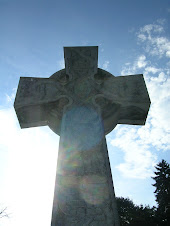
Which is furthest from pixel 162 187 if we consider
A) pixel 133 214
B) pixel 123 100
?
pixel 123 100

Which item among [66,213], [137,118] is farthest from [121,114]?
[66,213]

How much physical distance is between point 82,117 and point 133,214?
70.0 ft

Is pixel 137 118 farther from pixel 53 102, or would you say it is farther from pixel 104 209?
pixel 104 209

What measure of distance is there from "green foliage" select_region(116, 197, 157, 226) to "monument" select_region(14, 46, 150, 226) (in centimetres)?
1792

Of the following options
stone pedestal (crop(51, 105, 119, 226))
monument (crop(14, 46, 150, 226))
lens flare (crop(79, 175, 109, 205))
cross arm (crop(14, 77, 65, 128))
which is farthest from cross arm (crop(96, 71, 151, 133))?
lens flare (crop(79, 175, 109, 205))

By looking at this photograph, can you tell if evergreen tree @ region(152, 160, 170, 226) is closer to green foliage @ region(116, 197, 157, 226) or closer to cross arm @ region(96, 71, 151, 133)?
green foliage @ region(116, 197, 157, 226)

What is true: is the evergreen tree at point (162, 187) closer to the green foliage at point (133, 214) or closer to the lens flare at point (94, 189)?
the green foliage at point (133, 214)

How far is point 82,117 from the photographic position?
10.7ft

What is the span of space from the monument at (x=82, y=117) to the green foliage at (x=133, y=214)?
17922 millimetres

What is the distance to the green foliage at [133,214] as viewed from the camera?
57.7 ft

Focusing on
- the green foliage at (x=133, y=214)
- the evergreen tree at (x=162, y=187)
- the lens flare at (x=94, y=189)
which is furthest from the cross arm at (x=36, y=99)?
the evergreen tree at (x=162, y=187)

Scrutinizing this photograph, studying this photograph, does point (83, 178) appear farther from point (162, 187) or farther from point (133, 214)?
point (162, 187)

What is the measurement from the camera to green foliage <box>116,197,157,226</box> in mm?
17578

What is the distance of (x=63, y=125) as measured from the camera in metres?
3.12
